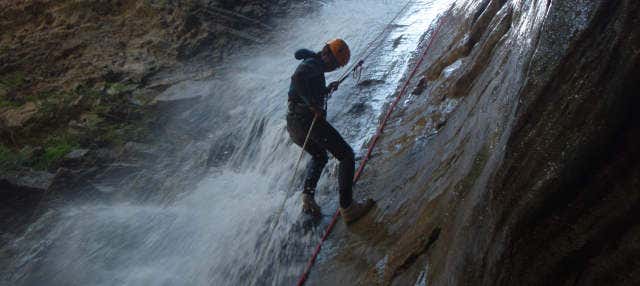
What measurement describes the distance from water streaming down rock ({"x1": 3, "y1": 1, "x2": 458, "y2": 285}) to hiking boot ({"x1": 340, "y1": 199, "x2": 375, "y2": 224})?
42 centimetres

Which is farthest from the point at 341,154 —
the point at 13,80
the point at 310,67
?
the point at 13,80

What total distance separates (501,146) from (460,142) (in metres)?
1.37

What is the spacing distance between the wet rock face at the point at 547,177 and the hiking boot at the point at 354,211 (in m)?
0.71

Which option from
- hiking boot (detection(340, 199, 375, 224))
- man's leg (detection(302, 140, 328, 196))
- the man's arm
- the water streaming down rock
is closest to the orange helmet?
the man's arm

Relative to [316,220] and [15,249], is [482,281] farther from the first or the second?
[15,249]

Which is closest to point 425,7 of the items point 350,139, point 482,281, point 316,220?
point 350,139

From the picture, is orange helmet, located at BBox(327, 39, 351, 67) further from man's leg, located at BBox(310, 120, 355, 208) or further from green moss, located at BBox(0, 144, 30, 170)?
green moss, located at BBox(0, 144, 30, 170)

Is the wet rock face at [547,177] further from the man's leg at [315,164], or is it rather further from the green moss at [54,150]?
the green moss at [54,150]

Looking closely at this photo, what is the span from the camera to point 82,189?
7.44 meters

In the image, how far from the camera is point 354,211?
466 centimetres

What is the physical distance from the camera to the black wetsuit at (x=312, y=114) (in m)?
4.51

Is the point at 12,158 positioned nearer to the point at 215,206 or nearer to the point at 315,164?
the point at 215,206

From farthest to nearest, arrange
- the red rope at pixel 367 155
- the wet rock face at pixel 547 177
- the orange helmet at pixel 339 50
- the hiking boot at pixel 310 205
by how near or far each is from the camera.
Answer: the hiking boot at pixel 310 205, the orange helmet at pixel 339 50, the red rope at pixel 367 155, the wet rock face at pixel 547 177

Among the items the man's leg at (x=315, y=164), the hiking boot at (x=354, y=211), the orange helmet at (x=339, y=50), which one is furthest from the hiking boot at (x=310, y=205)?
the orange helmet at (x=339, y=50)
